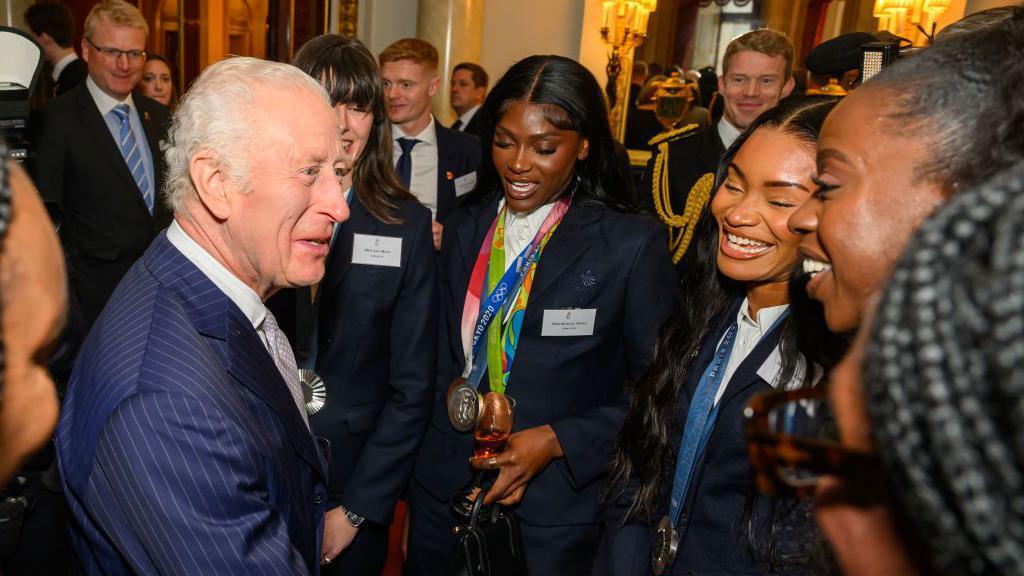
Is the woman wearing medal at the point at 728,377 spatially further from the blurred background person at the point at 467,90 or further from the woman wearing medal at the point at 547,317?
the blurred background person at the point at 467,90

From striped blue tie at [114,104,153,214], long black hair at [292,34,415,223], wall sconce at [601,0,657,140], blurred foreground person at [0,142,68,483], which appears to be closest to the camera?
blurred foreground person at [0,142,68,483]

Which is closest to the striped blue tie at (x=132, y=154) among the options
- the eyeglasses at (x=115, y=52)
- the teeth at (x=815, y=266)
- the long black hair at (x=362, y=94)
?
the eyeglasses at (x=115, y=52)

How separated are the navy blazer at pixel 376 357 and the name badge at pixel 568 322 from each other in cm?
36

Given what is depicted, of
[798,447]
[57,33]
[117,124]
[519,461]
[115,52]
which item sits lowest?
[519,461]

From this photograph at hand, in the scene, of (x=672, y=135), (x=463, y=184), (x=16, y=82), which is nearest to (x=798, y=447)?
(x=16, y=82)

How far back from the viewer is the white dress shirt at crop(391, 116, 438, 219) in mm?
4562

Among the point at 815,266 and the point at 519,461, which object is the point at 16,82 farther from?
the point at 815,266

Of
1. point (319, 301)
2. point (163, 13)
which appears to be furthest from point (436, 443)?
point (163, 13)

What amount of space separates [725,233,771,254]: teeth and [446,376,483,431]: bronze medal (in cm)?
83

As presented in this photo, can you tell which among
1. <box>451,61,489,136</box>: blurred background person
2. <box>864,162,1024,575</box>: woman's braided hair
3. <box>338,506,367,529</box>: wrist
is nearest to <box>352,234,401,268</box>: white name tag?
<box>338,506,367,529</box>: wrist

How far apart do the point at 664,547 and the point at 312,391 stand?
109 cm

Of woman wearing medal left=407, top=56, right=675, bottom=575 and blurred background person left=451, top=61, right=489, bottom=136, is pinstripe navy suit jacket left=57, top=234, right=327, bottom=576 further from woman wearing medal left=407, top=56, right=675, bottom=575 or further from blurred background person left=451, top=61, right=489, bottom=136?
blurred background person left=451, top=61, right=489, bottom=136

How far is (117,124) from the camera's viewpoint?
4.28 metres

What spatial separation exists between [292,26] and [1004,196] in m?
8.26
